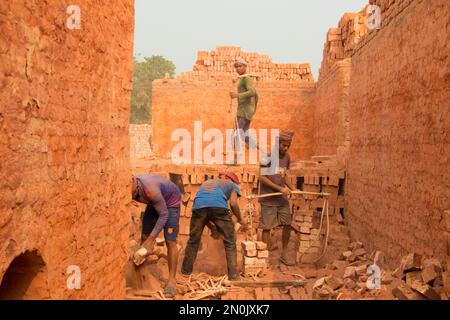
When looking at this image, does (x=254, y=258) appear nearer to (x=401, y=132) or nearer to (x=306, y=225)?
(x=306, y=225)

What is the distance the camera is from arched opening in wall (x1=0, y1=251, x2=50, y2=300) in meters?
2.58

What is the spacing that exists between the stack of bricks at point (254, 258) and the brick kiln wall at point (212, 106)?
879 centimetres

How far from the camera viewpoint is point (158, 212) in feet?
16.7

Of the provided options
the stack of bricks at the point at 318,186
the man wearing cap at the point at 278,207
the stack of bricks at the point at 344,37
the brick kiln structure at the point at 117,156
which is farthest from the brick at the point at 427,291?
the stack of bricks at the point at 344,37

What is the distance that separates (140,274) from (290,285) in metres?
2.07

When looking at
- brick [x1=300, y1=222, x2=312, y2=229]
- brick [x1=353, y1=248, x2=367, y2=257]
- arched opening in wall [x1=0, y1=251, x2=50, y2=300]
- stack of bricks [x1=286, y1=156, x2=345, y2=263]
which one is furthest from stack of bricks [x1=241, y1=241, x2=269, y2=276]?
arched opening in wall [x1=0, y1=251, x2=50, y2=300]

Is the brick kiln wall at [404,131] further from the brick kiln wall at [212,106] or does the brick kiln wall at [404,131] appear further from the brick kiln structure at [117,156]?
the brick kiln wall at [212,106]

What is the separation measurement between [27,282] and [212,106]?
41.7 feet

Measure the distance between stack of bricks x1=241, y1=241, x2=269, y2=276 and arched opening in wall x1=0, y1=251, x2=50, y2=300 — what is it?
12.9 ft

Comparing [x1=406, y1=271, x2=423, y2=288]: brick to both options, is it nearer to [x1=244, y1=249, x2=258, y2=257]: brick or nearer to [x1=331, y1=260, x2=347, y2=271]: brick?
[x1=331, y1=260, x2=347, y2=271]: brick

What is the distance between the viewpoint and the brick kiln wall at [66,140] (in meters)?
2.12

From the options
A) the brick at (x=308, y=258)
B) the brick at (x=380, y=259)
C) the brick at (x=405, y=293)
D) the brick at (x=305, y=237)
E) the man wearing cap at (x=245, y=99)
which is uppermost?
the man wearing cap at (x=245, y=99)

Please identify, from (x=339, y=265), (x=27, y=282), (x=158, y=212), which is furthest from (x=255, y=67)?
(x=27, y=282)
